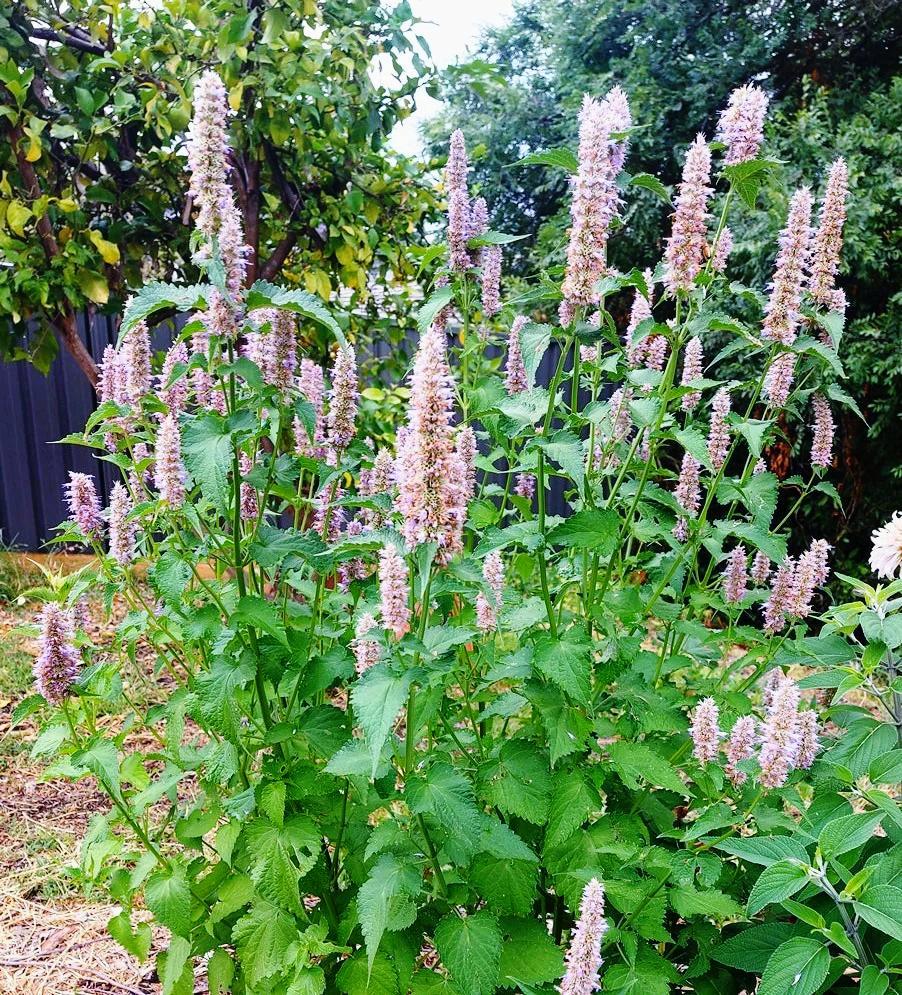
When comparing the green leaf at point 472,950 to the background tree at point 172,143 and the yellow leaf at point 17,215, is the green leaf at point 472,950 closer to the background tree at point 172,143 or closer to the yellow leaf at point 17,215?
the background tree at point 172,143

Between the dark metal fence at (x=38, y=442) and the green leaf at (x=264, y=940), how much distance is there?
17.7ft

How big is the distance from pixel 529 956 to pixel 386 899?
1.31 ft

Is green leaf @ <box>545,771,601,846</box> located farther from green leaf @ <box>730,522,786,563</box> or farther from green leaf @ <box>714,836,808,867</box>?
green leaf @ <box>730,522,786,563</box>

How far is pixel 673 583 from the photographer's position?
7.87ft

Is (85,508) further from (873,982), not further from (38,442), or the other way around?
(38,442)

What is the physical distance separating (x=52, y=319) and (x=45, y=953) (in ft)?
9.98

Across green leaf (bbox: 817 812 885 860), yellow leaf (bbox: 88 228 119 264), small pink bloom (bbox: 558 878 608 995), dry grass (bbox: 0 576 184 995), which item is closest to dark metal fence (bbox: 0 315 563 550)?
yellow leaf (bbox: 88 228 119 264)

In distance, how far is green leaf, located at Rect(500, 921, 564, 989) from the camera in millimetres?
1623

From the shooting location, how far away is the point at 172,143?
4.37m

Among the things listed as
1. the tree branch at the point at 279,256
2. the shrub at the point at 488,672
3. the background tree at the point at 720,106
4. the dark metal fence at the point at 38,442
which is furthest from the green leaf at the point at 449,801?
the dark metal fence at the point at 38,442

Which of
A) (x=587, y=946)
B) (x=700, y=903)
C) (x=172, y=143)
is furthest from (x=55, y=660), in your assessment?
(x=172, y=143)

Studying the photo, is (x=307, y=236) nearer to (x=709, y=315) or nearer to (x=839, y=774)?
(x=709, y=315)

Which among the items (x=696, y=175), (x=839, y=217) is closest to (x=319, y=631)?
(x=696, y=175)

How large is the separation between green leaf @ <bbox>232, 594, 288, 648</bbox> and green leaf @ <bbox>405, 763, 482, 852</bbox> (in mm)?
414
